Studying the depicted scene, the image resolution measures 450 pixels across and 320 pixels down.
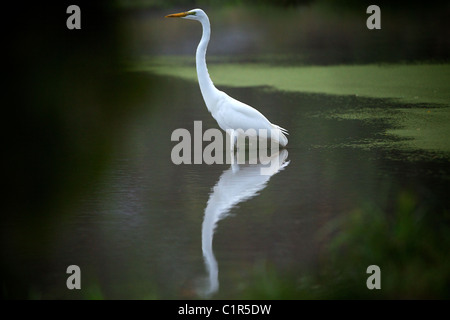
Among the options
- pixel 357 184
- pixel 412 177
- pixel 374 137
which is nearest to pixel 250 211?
pixel 357 184

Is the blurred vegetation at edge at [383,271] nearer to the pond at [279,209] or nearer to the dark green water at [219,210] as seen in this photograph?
the pond at [279,209]

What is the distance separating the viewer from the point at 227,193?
5.02 meters

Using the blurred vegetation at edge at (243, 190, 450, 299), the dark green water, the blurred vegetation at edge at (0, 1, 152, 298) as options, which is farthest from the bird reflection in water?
the blurred vegetation at edge at (0, 1, 152, 298)

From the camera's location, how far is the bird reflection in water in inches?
141

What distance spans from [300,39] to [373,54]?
3.71 metres

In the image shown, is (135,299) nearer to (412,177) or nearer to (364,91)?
(412,177)

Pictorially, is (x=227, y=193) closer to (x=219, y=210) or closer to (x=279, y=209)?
(x=219, y=210)

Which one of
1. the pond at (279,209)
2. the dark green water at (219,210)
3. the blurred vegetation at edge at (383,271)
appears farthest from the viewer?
the dark green water at (219,210)

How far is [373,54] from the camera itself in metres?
14.4

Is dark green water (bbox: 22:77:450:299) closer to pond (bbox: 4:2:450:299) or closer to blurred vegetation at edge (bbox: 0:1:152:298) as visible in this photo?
pond (bbox: 4:2:450:299)

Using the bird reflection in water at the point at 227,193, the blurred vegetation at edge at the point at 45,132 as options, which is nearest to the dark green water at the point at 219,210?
the bird reflection in water at the point at 227,193

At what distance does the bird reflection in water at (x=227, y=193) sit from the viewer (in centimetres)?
359

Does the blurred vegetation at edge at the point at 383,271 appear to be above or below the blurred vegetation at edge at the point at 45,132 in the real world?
below

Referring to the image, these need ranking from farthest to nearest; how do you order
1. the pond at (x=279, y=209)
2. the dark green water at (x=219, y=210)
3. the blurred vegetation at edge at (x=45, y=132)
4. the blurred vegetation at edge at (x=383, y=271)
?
the blurred vegetation at edge at (x=45, y=132), the dark green water at (x=219, y=210), the pond at (x=279, y=209), the blurred vegetation at edge at (x=383, y=271)
